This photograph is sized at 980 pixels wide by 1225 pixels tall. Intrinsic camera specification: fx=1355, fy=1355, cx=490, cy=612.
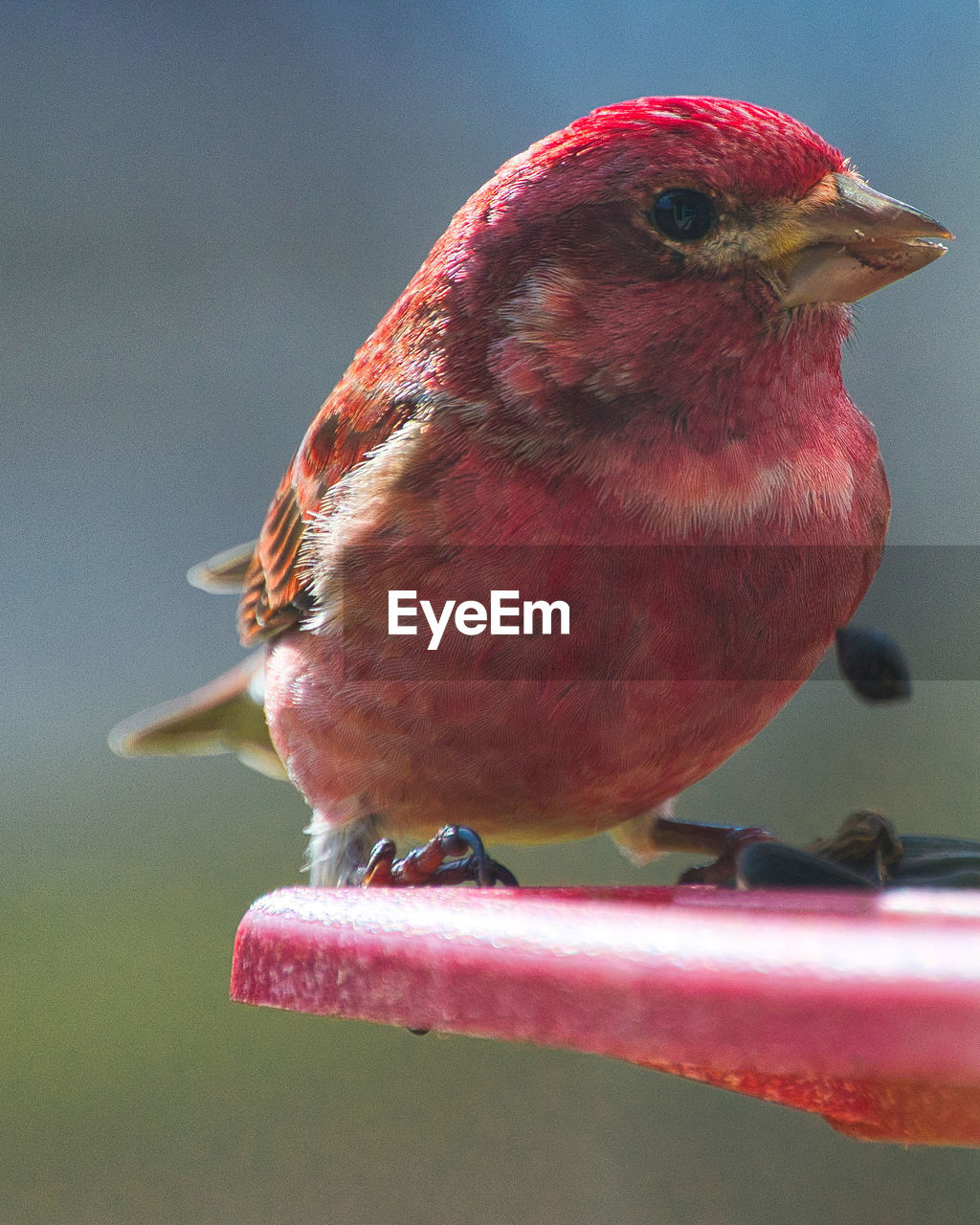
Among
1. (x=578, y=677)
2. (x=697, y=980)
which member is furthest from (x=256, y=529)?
(x=697, y=980)

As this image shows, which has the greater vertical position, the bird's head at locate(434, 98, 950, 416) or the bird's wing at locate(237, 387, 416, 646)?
the bird's head at locate(434, 98, 950, 416)

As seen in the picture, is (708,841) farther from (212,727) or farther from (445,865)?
(212,727)

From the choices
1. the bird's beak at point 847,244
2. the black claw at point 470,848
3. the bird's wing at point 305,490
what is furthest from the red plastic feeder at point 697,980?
the bird's wing at point 305,490

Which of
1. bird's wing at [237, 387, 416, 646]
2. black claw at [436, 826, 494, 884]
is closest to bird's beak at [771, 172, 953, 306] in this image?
bird's wing at [237, 387, 416, 646]

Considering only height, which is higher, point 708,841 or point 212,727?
point 212,727

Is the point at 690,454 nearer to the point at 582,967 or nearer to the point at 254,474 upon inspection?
the point at 582,967

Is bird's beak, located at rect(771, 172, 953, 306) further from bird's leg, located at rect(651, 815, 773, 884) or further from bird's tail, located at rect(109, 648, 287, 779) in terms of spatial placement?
bird's tail, located at rect(109, 648, 287, 779)

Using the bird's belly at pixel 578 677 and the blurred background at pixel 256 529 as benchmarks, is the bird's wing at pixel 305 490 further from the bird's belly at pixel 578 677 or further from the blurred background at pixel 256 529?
the blurred background at pixel 256 529
